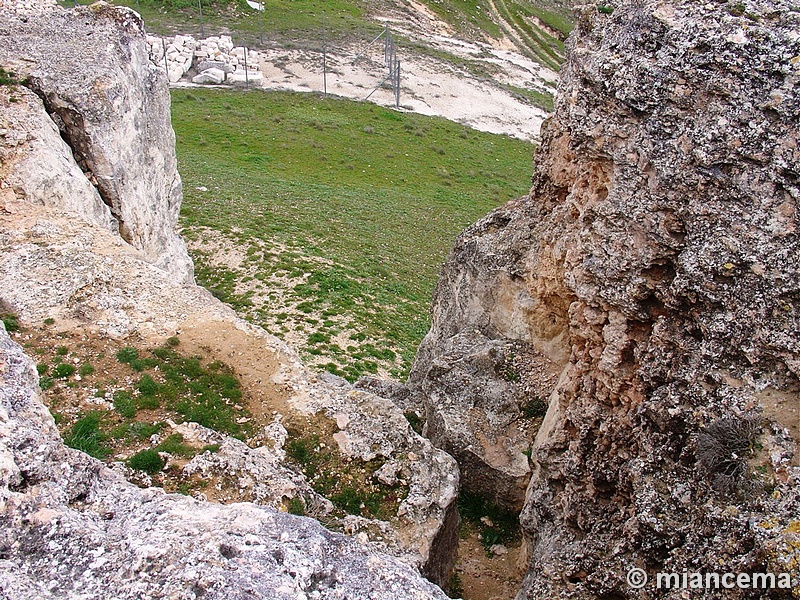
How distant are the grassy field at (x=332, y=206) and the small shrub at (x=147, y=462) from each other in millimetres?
10925

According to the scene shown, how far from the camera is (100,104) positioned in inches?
713

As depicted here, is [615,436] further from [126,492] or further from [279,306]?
[279,306]

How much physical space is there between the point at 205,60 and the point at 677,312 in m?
59.1

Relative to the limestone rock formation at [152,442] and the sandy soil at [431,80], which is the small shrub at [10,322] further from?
the sandy soil at [431,80]

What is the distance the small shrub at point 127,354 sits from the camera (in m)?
13.5

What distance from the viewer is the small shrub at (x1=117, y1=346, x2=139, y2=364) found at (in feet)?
44.3

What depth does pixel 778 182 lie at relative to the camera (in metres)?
7.87

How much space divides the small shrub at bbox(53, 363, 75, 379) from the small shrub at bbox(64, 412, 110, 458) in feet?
4.27

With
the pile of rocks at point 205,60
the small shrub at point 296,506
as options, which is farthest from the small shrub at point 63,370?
the pile of rocks at point 205,60

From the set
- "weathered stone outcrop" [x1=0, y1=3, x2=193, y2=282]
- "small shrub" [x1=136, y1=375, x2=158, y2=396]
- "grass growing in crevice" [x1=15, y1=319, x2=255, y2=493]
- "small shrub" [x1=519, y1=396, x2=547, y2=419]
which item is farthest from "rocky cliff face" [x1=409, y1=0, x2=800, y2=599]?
"weathered stone outcrop" [x1=0, y1=3, x2=193, y2=282]

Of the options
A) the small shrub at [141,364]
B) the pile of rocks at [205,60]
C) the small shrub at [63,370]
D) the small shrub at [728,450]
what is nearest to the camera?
the small shrub at [728,450]

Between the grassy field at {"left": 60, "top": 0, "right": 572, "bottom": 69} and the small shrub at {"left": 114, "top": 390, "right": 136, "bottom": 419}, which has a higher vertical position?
the grassy field at {"left": 60, "top": 0, "right": 572, "bottom": 69}

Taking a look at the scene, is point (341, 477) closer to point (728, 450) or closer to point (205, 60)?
point (728, 450)

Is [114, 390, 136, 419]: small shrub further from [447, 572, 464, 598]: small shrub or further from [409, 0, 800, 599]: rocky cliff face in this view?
[409, 0, 800, 599]: rocky cliff face
